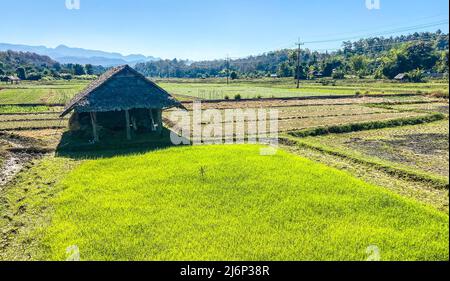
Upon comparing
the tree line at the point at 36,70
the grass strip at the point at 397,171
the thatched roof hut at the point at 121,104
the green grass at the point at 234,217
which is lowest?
the green grass at the point at 234,217

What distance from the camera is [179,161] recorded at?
12.0 m

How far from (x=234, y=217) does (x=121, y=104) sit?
33.7 feet

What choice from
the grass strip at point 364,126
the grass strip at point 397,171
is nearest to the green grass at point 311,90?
the grass strip at point 364,126

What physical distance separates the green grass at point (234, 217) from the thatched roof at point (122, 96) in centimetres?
488

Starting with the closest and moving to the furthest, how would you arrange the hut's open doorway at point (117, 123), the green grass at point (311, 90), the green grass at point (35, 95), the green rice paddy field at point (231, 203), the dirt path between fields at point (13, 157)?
the green rice paddy field at point (231, 203), the dirt path between fields at point (13, 157), the hut's open doorway at point (117, 123), the green grass at point (35, 95), the green grass at point (311, 90)

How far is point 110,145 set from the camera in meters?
15.0

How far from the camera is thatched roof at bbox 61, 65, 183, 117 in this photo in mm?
15478

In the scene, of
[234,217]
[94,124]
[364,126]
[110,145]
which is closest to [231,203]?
[234,217]

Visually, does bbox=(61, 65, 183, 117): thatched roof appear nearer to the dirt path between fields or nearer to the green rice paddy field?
the green rice paddy field

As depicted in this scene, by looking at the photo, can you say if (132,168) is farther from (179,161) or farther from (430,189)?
(430,189)

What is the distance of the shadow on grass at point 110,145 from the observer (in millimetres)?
13727

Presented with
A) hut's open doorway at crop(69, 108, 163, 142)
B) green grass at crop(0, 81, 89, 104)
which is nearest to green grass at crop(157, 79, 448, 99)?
green grass at crop(0, 81, 89, 104)

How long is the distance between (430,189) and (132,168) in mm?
9001

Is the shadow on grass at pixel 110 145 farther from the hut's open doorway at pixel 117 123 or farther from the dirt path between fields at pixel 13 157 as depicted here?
the dirt path between fields at pixel 13 157
